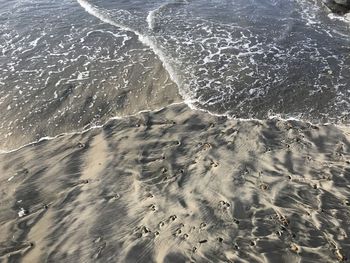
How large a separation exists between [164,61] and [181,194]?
6.03 m

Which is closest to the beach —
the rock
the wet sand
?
the wet sand

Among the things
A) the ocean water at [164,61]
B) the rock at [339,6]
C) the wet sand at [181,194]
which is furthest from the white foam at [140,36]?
the rock at [339,6]

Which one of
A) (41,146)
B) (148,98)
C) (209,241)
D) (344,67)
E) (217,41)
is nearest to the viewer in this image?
(209,241)

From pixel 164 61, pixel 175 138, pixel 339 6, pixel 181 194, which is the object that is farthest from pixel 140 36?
pixel 339 6

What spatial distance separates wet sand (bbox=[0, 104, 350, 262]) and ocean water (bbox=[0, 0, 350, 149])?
917 mm

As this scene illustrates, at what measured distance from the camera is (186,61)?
12234mm

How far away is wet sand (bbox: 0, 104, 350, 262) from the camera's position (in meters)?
6.37

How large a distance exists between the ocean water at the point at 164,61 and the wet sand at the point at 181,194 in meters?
0.92

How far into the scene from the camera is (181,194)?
734cm

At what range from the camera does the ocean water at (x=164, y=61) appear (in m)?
10.1

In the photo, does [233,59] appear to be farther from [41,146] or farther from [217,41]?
[41,146]

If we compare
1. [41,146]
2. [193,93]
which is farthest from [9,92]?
[193,93]

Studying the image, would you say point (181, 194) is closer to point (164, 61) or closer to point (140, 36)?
point (164, 61)

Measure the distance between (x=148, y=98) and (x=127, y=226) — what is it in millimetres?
4559
